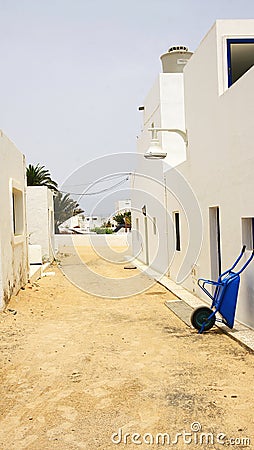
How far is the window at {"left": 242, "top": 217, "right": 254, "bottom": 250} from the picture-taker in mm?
7574

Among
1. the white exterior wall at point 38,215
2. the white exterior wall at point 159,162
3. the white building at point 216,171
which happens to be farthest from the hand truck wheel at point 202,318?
the white exterior wall at point 38,215

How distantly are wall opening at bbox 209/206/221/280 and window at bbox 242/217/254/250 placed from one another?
2050 mm

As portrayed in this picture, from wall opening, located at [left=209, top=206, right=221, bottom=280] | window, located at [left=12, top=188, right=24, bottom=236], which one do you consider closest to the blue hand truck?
wall opening, located at [left=209, top=206, right=221, bottom=280]

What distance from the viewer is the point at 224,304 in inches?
289

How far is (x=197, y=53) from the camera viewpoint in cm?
996

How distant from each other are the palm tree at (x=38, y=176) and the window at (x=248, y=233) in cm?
2265

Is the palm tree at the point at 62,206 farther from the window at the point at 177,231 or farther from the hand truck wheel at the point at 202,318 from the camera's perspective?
the hand truck wheel at the point at 202,318

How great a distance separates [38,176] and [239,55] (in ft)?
71.0

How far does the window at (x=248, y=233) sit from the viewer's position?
7.57 m

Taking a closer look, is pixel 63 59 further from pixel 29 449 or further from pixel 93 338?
pixel 29 449

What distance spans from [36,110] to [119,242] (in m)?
16.4

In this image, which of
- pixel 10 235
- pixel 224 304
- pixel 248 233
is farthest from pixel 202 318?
pixel 10 235

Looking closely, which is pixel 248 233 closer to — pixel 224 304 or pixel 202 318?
pixel 224 304

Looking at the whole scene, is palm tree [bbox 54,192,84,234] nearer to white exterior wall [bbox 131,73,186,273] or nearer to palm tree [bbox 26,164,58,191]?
palm tree [bbox 26,164,58,191]
